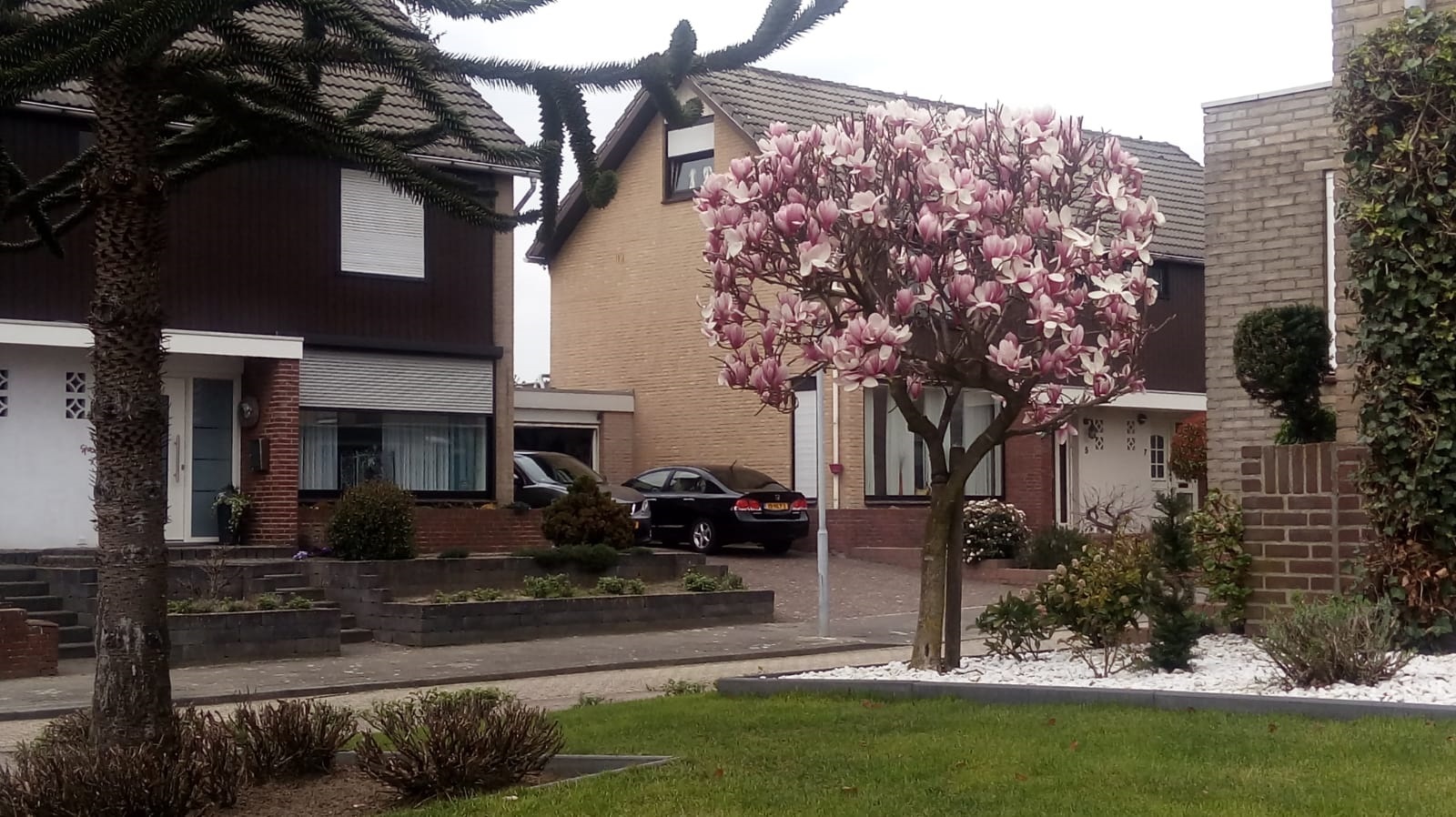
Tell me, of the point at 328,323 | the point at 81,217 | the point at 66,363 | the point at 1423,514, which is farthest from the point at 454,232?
the point at 1423,514

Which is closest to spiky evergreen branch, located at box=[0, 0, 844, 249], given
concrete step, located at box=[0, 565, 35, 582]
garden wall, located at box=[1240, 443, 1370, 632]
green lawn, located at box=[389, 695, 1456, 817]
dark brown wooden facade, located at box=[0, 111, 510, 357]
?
green lawn, located at box=[389, 695, 1456, 817]

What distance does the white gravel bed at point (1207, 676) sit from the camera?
9438 millimetres

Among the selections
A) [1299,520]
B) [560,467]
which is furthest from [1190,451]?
[1299,520]

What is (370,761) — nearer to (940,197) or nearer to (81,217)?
(81,217)

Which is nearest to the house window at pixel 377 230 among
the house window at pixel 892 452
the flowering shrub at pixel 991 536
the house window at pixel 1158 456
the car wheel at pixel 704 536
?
the car wheel at pixel 704 536

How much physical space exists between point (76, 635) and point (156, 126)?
1051 cm

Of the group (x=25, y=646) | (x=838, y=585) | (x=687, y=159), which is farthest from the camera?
(x=687, y=159)

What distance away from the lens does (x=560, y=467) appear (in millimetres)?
30250

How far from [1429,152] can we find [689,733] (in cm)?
607

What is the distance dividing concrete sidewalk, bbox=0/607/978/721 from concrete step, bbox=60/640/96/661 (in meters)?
0.25

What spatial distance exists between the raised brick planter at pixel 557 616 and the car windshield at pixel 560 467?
8058mm

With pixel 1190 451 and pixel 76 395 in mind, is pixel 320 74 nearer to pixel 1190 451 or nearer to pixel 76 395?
pixel 76 395

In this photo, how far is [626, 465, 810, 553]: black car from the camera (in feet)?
97.3

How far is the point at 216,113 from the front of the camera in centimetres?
937
